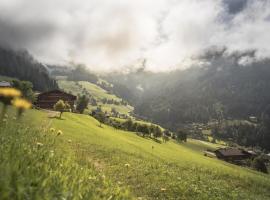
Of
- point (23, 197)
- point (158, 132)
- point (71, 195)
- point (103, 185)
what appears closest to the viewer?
point (23, 197)

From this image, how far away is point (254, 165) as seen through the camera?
160125mm

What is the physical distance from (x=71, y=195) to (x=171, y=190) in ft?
41.5

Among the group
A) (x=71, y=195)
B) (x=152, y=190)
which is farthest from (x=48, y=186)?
(x=152, y=190)

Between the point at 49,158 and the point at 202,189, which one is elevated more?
the point at 49,158

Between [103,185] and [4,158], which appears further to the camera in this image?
[103,185]

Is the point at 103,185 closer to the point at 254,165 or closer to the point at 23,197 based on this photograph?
the point at 23,197

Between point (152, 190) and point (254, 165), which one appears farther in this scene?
point (254, 165)

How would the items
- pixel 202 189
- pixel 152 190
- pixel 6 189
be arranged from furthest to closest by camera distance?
pixel 202 189 < pixel 152 190 < pixel 6 189

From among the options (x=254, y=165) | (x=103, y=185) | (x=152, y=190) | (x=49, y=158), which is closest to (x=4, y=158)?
(x=49, y=158)

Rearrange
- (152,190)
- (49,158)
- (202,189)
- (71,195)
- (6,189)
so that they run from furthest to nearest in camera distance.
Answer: (202,189) → (152,190) → (49,158) → (71,195) → (6,189)

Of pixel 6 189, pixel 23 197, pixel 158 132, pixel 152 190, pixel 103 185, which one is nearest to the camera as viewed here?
pixel 6 189

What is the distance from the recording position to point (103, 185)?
28.7 ft

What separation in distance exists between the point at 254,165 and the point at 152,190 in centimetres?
15676

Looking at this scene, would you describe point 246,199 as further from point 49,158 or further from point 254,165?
point 254,165
